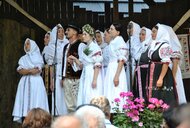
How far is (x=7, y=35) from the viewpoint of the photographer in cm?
971

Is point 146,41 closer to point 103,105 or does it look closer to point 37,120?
point 103,105

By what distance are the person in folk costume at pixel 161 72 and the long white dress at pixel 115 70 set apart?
0.47 meters

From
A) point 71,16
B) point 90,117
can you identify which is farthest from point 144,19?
point 90,117

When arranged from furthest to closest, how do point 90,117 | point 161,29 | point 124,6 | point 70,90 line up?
point 124,6
point 70,90
point 161,29
point 90,117

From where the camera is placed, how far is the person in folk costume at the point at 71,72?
8.36 metres

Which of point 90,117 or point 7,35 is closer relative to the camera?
point 90,117

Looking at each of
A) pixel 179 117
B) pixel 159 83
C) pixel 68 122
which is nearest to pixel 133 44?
pixel 159 83

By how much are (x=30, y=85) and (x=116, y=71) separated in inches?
65.1

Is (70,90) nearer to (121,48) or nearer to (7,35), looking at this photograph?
(121,48)

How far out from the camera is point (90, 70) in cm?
807

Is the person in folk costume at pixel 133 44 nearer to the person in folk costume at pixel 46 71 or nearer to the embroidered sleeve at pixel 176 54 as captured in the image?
the embroidered sleeve at pixel 176 54

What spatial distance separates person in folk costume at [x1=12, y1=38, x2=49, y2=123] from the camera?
28.8 feet

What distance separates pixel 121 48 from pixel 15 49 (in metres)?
2.61

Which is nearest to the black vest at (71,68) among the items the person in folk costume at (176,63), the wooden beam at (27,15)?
the person in folk costume at (176,63)
